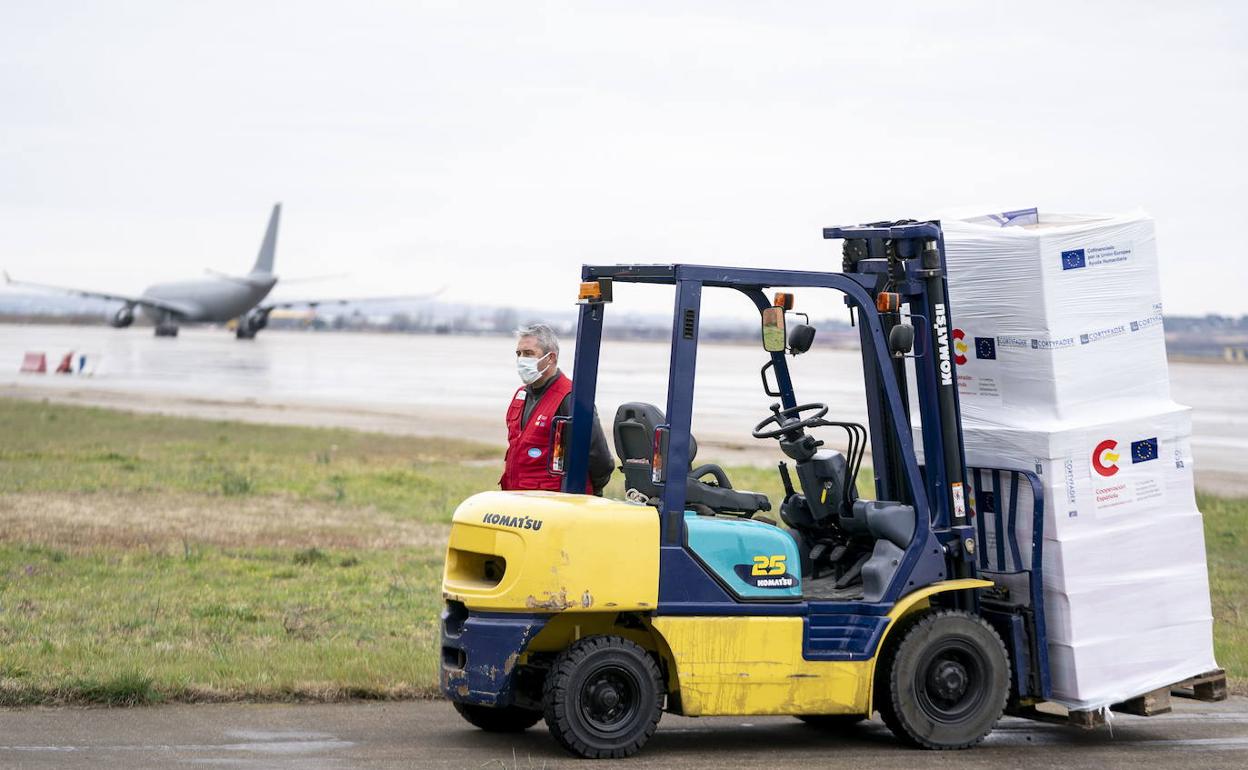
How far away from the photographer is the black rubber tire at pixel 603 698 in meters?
6.71

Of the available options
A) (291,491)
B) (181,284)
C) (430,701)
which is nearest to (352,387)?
(291,491)

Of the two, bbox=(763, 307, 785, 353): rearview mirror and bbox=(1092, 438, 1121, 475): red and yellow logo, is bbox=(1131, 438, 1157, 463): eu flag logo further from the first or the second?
bbox=(763, 307, 785, 353): rearview mirror

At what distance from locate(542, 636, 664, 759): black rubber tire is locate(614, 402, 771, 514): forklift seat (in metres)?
0.74

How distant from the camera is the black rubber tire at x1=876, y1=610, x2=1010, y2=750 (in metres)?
7.12

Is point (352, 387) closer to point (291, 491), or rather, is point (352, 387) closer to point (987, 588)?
point (291, 491)

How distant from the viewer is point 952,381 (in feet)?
24.0

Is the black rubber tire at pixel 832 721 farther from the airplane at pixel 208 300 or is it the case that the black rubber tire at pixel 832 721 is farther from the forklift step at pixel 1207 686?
the airplane at pixel 208 300

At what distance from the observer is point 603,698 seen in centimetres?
678

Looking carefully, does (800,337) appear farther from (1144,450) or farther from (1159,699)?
(1159,699)

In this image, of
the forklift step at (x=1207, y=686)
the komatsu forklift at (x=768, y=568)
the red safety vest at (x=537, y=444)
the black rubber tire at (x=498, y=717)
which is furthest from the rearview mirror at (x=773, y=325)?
the forklift step at (x=1207, y=686)

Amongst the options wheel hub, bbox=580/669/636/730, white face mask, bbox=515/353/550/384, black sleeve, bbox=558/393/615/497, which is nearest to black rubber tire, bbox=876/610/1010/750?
wheel hub, bbox=580/669/636/730

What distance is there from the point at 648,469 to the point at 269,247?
106690mm

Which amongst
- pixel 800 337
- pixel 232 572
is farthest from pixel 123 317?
pixel 800 337

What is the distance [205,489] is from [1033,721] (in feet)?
40.7
